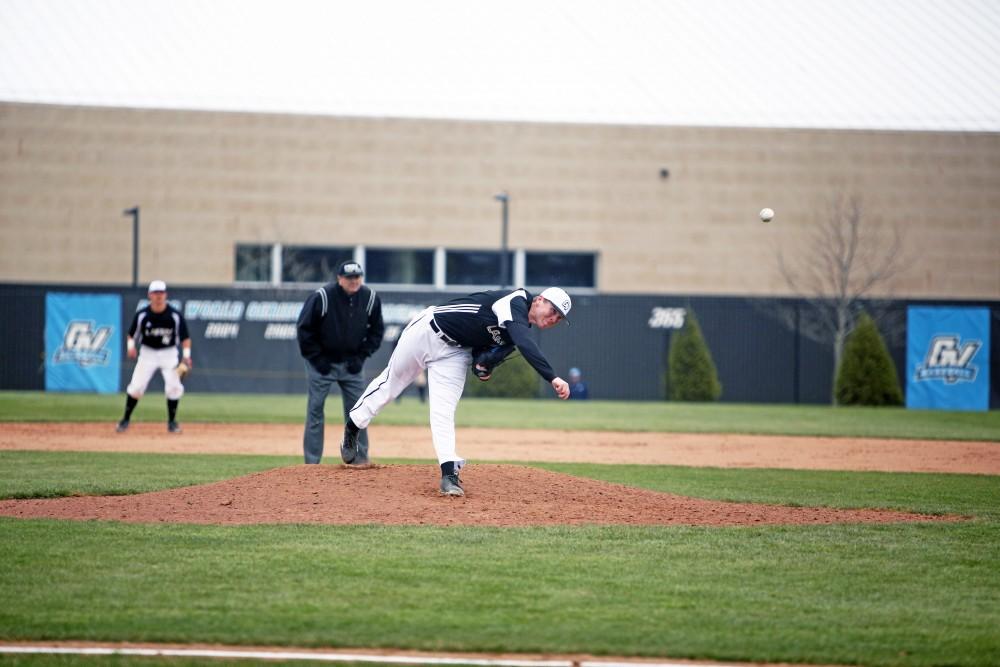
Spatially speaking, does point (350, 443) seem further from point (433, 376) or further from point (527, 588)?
point (527, 588)

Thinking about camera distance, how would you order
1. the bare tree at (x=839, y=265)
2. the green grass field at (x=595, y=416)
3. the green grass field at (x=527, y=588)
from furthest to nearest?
the bare tree at (x=839, y=265) → the green grass field at (x=595, y=416) → the green grass field at (x=527, y=588)

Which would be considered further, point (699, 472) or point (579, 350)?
point (579, 350)

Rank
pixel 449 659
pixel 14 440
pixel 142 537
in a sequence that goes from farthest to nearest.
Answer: pixel 14 440
pixel 142 537
pixel 449 659

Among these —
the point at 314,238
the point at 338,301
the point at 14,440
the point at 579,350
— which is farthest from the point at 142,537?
the point at 314,238

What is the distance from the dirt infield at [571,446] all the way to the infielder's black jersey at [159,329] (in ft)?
4.47

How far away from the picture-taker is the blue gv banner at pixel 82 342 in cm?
3397

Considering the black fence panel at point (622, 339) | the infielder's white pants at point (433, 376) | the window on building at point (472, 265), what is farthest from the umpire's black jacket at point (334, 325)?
the window on building at point (472, 265)

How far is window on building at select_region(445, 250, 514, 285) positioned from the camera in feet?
126

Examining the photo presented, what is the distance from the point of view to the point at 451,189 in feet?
126

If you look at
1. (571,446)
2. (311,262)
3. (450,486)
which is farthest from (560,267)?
(450,486)

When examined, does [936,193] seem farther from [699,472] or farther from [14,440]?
[14,440]

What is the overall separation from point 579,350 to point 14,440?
2095 cm

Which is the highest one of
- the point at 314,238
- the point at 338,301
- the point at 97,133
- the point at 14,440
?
the point at 97,133

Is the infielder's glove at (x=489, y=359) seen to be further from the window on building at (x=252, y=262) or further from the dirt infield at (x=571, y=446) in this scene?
the window on building at (x=252, y=262)
